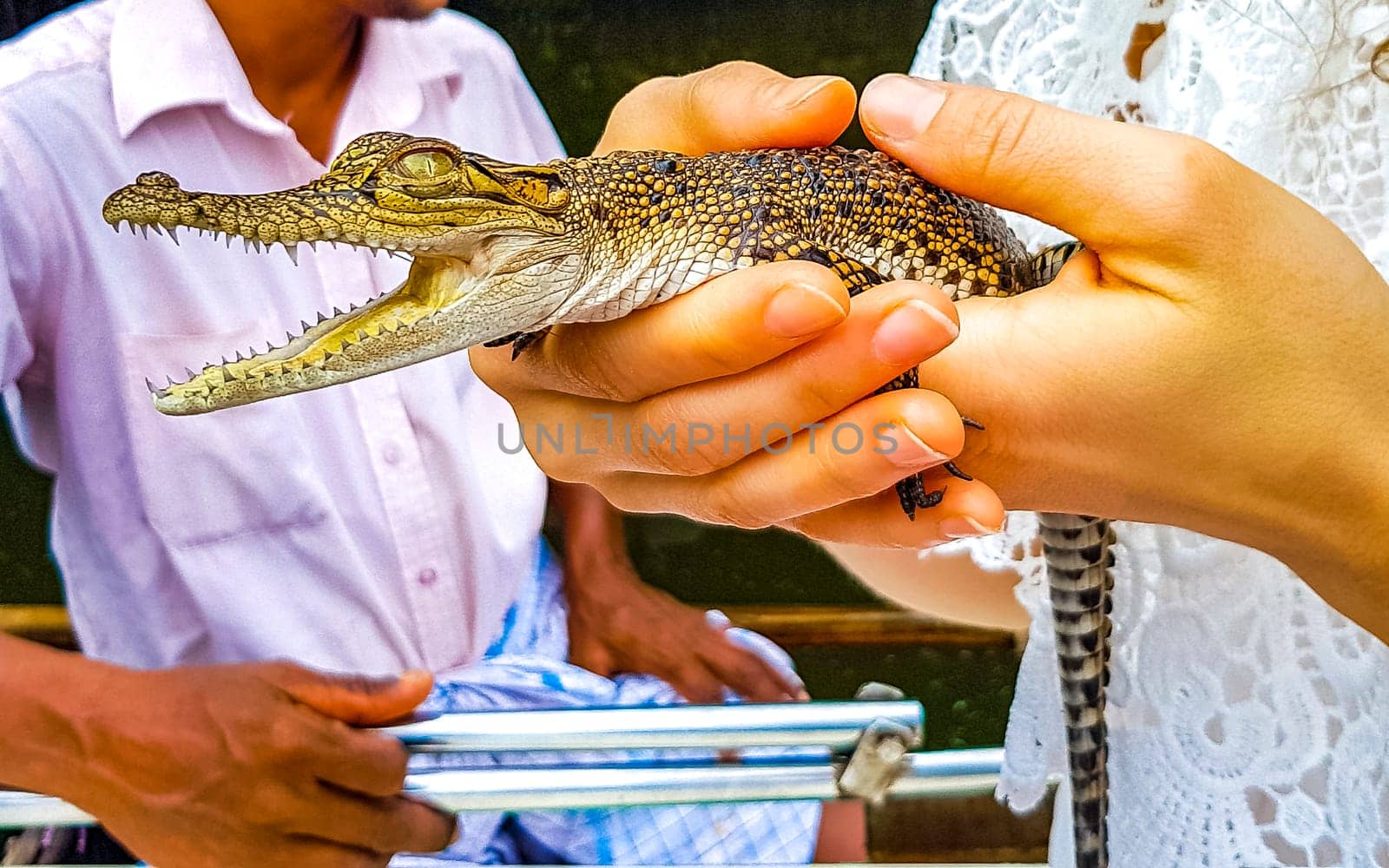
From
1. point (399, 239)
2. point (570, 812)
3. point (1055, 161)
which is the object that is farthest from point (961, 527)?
point (570, 812)

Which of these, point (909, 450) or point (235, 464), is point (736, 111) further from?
point (235, 464)

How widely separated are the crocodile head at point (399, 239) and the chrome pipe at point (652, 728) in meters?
0.50

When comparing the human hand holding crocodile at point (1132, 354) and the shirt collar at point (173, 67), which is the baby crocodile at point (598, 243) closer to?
the human hand holding crocodile at point (1132, 354)

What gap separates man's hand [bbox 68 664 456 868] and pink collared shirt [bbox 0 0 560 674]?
31 mm

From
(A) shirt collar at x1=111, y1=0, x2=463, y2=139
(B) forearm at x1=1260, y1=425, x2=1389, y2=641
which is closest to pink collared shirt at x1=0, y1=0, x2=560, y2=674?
(A) shirt collar at x1=111, y1=0, x2=463, y2=139

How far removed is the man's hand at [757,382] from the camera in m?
0.49

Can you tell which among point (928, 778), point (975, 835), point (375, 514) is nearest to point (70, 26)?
point (375, 514)

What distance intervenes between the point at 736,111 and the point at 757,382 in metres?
0.22

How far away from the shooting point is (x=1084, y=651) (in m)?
0.79

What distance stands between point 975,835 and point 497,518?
702mm

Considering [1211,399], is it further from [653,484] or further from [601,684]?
[601,684]

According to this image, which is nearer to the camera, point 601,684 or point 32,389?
point 32,389

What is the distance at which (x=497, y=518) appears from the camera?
98cm

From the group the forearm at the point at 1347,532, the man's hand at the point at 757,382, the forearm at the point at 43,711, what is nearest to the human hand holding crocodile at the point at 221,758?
the forearm at the point at 43,711
